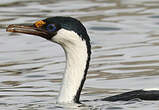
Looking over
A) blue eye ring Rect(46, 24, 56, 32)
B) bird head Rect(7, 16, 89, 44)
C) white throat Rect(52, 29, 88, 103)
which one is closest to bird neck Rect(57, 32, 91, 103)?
white throat Rect(52, 29, 88, 103)

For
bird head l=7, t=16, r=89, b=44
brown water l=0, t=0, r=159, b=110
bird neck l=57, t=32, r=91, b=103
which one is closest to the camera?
bird head l=7, t=16, r=89, b=44

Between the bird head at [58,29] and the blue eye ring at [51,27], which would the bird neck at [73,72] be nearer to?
the bird head at [58,29]

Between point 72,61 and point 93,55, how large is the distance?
17.1 ft

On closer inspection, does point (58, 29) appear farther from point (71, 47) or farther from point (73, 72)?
point (73, 72)

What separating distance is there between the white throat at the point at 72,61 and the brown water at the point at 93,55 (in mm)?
234

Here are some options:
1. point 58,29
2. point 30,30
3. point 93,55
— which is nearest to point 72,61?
point 58,29

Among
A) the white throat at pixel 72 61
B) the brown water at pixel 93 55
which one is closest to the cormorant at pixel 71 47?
the white throat at pixel 72 61

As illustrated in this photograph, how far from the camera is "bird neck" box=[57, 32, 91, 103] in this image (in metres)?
11.3

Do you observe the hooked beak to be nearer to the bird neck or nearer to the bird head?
the bird head

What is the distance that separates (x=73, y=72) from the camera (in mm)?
11414

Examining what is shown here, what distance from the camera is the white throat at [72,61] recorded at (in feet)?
36.7

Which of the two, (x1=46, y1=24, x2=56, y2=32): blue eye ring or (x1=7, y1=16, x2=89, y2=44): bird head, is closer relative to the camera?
(x1=7, y1=16, x2=89, y2=44): bird head

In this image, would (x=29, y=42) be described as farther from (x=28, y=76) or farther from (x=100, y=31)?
(x=28, y=76)

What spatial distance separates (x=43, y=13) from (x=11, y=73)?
5.84m
